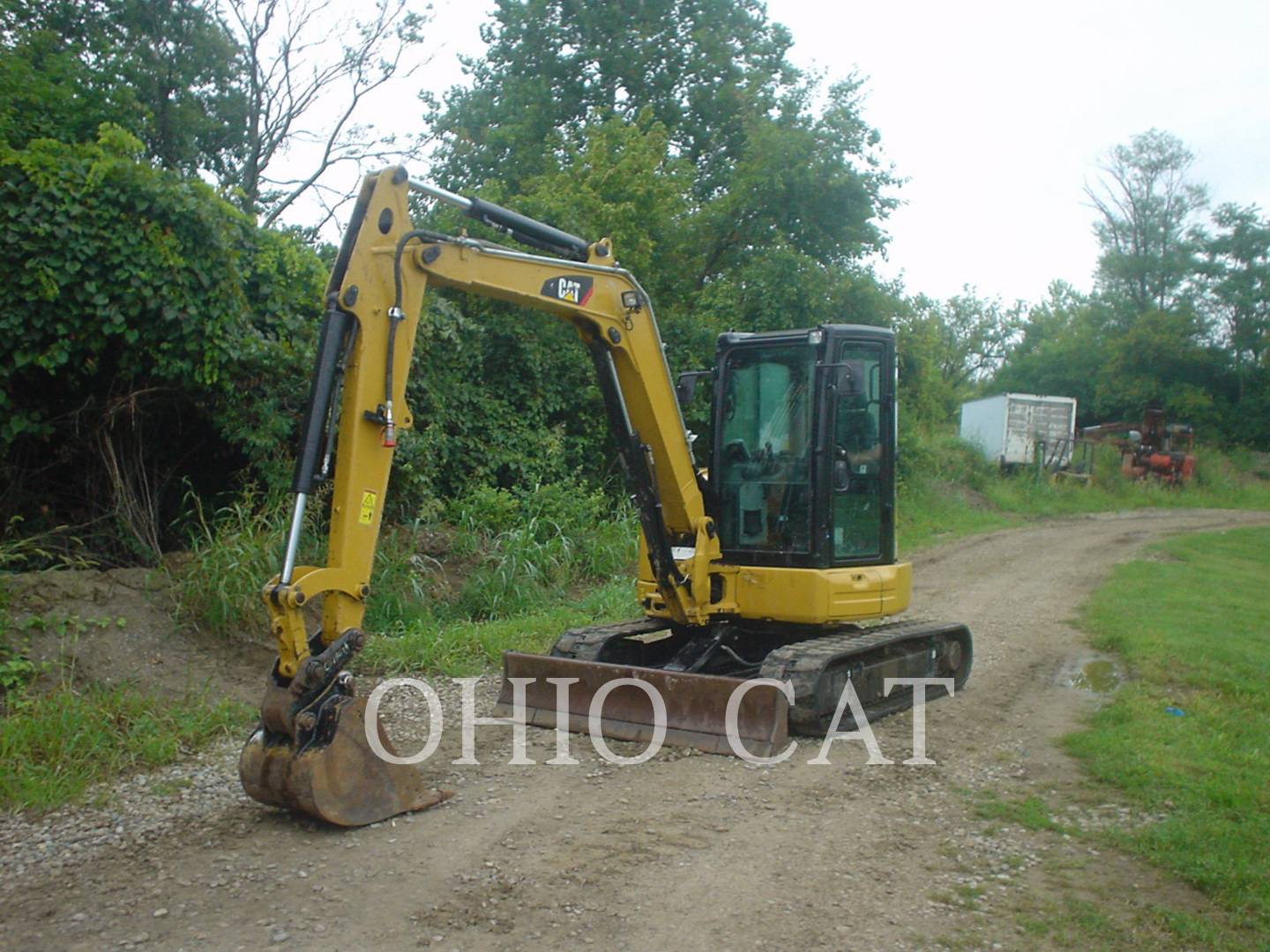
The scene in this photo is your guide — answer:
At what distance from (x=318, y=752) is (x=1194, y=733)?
17.4ft

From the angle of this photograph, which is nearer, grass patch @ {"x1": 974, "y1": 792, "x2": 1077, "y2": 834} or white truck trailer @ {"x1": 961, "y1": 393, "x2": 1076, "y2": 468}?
grass patch @ {"x1": 974, "y1": 792, "x2": 1077, "y2": 834}

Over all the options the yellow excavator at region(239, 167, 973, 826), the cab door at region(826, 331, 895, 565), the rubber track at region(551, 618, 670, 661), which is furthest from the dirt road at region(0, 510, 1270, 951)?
the cab door at region(826, 331, 895, 565)

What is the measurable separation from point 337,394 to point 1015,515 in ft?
69.7

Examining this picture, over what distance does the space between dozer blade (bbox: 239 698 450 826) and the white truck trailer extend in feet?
83.3

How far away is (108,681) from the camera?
23.7 ft

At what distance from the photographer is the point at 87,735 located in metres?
6.21

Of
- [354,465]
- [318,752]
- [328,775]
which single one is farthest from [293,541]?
[328,775]

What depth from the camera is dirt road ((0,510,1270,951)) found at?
416 cm

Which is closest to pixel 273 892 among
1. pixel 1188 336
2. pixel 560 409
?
pixel 560 409

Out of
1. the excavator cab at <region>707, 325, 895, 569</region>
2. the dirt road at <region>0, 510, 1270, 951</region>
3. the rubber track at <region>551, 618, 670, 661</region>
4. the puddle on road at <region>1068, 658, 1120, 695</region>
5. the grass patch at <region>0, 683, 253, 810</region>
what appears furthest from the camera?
the puddle on road at <region>1068, 658, 1120, 695</region>

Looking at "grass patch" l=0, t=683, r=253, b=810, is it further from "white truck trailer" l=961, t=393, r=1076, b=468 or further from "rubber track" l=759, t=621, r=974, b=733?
"white truck trailer" l=961, t=393, r=1076, b=468

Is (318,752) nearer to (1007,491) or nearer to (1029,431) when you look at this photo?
(1007,491)

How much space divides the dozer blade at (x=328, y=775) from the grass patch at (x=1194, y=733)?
3463 mm

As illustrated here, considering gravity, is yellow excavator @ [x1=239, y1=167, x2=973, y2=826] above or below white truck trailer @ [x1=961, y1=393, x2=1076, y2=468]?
below
